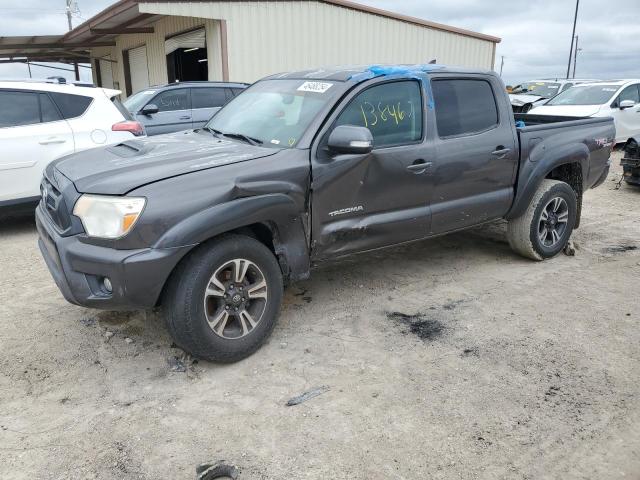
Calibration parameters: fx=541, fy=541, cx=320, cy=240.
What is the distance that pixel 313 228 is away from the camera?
3693 millimetres

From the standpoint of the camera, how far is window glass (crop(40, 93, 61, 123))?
20.3ft

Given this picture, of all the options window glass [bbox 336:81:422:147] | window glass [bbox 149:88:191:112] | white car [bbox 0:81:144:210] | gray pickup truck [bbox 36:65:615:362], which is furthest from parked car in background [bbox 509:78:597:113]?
window glass [bbox 336:81:422:147]

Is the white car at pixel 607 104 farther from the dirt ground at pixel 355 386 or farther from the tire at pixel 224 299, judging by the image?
the tire at pixel 224 299

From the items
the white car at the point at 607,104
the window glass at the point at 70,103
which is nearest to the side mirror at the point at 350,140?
the window glass at the point at 70,103

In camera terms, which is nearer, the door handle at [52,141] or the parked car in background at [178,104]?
the door handle at [52,141]

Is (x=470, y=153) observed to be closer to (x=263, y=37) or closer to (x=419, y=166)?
(x=419, y=166)

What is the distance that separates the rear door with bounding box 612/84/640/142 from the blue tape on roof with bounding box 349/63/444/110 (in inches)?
390

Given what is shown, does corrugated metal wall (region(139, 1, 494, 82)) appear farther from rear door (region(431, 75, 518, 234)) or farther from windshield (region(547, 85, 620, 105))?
rear door (region(431, 75, 518, 234))

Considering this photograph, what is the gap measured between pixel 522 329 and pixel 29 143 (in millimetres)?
5410

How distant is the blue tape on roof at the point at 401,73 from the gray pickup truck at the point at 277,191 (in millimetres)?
16

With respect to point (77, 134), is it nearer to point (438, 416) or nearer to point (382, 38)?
point (438, 416)

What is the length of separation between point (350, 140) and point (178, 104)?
22.5ft

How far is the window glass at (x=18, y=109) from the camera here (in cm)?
599

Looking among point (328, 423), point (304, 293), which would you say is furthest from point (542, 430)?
point (304, 293)
